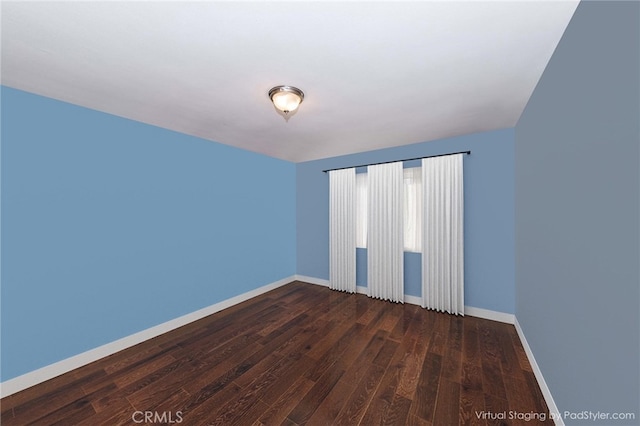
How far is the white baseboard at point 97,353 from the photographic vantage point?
1798mm

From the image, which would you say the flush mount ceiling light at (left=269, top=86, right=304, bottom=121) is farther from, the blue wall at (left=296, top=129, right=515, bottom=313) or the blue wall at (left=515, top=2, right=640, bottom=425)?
the blue wall at (left=296, top=129, right=515, bottom=313)

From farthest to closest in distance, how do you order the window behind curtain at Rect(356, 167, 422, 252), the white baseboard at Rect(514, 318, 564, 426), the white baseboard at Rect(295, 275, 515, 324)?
the window behind curtain at Rect(356, 167, 422, 252), the white baseboard at Rect(295, 275, 515, 324), the white baseboard at Rect(514, 318, 564, 426)

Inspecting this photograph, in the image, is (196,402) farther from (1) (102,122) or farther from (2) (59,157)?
(1) (102,122)

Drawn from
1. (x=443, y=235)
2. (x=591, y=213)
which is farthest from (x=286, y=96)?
(x=443, y=235)

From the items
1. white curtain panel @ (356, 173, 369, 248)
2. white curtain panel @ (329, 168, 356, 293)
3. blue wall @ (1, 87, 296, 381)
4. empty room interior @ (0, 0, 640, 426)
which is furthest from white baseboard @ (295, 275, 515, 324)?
blue wall @ (1, 87, 296, 381)

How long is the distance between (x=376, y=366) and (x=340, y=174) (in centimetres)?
292

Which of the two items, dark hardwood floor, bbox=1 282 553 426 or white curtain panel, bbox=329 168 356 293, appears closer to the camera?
dark hardwood floor, bbox=1 282 553 426

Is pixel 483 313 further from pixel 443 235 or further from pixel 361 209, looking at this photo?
pixel 361 209

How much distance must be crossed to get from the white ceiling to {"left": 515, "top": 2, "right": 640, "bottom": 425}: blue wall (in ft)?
1.14

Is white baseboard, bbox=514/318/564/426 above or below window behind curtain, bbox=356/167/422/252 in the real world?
below

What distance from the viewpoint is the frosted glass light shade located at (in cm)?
187

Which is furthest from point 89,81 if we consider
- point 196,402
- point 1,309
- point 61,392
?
point 196,402

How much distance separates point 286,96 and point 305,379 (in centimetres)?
242

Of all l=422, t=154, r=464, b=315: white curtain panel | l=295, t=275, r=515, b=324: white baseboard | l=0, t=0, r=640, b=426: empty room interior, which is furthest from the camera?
l=422, t=154, r=464, b=315: white curtain panel
